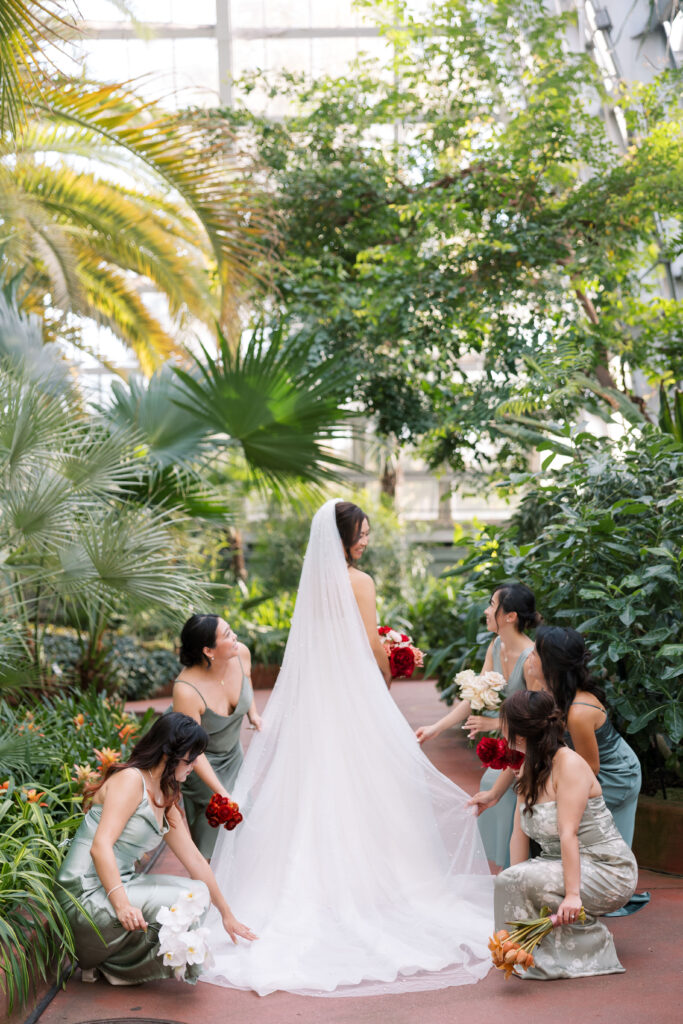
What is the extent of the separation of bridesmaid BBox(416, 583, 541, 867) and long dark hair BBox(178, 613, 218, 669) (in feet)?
3.38

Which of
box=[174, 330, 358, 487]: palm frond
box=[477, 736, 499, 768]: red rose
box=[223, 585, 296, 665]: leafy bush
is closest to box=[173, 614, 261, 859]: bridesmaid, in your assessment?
box=[477, 736, 499, 768]: red rose

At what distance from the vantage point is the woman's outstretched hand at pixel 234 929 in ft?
12.6

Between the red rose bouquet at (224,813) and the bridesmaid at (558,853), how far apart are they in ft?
3.36

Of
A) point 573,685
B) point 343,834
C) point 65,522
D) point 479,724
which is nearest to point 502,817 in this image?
point 479,724

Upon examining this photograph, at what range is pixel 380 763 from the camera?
176 inches

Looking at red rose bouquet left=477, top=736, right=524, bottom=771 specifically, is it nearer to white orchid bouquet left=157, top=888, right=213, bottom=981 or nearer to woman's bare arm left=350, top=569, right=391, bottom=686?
woman's bare arm left=350, top=569, right=391, bottom=686

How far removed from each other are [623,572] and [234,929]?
2726 mm

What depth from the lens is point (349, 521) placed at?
4.79 m

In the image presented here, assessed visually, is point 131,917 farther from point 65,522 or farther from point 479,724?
point 65,522

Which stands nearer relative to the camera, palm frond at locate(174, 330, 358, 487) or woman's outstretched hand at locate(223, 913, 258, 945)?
woman's outstretched hand at locate(223, 913, 258, 945)

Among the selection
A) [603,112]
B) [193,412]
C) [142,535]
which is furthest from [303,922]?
[603,112]

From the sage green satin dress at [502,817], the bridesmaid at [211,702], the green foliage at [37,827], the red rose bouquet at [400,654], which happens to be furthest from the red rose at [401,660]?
the green foliage at [37,827]

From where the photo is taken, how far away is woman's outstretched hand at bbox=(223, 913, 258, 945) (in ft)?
12.6

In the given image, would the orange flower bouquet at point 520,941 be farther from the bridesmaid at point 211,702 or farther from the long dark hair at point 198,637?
the long dark hair at point 198,637
